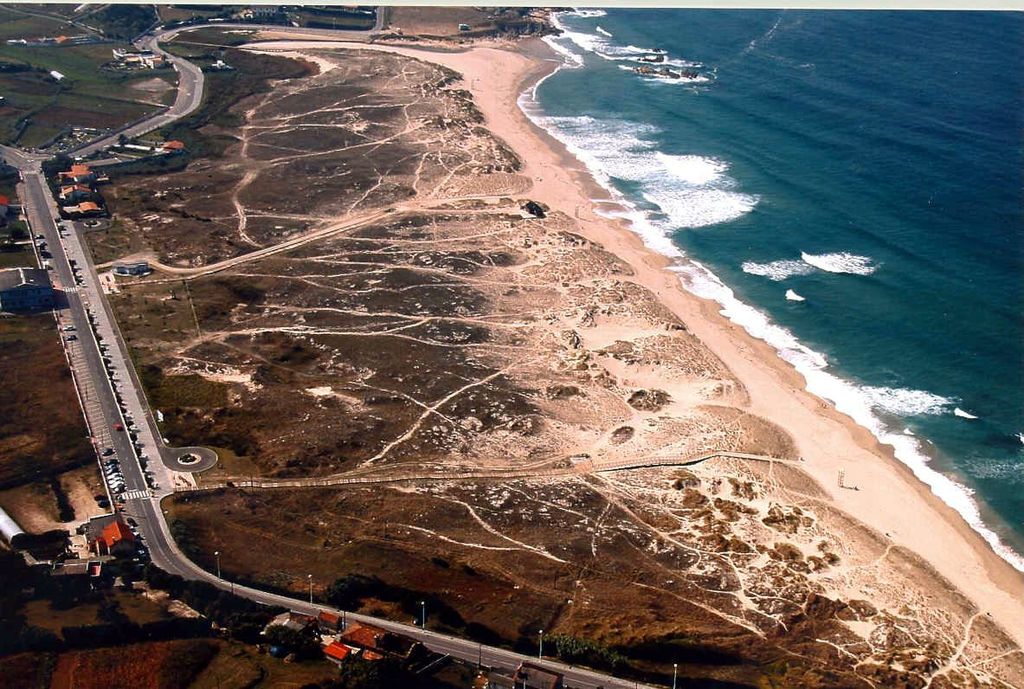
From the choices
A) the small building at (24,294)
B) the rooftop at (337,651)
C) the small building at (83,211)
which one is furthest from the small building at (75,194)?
the rooftop at (337,651)

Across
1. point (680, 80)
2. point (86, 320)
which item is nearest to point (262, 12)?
point (680, 80)

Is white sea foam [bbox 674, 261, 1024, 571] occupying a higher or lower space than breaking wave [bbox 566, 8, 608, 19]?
lower

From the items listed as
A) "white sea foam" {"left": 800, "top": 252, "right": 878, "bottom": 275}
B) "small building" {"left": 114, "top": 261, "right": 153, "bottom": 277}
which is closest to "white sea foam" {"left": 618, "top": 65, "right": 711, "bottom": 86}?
"white sea foam" {"left": 800, "top": 252, "right": 878, "bottom": 275}

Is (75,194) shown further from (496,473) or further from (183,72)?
(496,473)

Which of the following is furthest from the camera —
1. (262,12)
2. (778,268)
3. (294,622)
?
(262,12)

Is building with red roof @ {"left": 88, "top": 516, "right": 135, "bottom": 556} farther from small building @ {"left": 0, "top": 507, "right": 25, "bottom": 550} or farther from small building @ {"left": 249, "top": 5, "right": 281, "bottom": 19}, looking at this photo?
small building @ {"left": 249, "top": 5, "right": 281, "bottom": 19}

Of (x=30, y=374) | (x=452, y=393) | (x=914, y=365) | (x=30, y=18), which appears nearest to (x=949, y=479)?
(x=914, y=365)

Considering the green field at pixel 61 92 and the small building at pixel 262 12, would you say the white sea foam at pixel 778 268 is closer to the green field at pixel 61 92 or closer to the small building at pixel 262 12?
the green field at pixel 61 92
